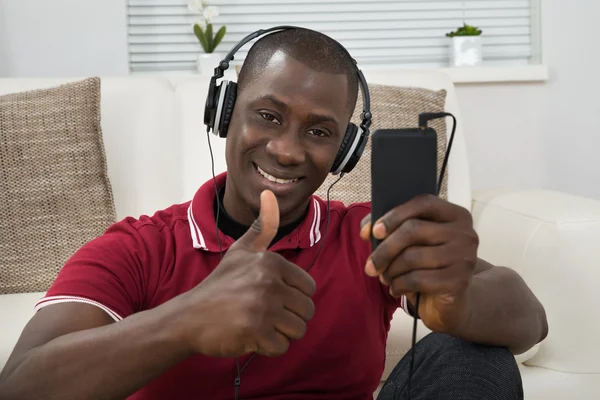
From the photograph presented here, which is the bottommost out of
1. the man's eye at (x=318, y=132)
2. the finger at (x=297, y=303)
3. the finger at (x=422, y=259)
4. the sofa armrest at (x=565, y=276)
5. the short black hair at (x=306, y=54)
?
the sofa armrest at (x=565, y=276)

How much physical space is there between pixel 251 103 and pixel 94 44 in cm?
160

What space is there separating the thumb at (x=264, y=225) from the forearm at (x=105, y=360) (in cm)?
11

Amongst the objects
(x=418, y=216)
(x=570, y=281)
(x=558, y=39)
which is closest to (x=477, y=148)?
(x=558, y=39)

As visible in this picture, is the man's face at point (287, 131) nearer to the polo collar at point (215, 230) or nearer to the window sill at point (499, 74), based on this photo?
the polo collar at point (215, 230)

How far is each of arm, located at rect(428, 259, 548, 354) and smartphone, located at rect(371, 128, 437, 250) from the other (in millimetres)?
206

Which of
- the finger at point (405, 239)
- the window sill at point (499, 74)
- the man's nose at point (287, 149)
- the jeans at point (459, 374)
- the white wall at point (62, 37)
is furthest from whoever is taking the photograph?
the window sill at point (499, 74)

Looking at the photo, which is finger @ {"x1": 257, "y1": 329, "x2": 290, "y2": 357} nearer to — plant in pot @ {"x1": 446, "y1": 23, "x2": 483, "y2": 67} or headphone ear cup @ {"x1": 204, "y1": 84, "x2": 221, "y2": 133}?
headphone ear cup @ {"x1": 204, "y1": 84, "x2": 221, "y2": 133}

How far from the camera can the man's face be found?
1.04m

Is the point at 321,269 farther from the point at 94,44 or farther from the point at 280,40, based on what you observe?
the point at 94,44

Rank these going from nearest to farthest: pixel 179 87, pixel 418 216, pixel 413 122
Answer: pixel 418 216
pixel 413 122
pixel 179 87

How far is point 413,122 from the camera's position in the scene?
6.30 feet

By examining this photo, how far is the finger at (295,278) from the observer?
771 mm

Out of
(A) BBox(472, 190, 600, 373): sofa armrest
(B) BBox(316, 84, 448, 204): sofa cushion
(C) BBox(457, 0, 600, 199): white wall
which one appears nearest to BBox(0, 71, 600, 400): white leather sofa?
(A) BBox(472, 190, 600, 373): sofa armrest

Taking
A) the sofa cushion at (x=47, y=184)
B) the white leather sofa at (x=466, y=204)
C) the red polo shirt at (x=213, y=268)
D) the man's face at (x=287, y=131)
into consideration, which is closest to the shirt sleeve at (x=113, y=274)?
the red polo shirt at (x=213, y=268)
